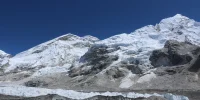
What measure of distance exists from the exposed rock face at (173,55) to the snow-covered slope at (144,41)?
157 inches

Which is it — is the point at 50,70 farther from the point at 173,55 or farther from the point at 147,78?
the point at 173,55

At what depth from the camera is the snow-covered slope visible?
146 metres

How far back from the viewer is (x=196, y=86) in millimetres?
102562

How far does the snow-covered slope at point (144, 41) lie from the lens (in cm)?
14600

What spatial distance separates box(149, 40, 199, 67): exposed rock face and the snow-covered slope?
13.1ft

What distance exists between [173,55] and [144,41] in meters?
35.4

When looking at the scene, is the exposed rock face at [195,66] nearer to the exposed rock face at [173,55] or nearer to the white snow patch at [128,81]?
the exposed rock face at [173,55]

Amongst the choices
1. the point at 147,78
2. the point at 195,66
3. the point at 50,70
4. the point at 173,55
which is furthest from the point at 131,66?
the point at 50,70

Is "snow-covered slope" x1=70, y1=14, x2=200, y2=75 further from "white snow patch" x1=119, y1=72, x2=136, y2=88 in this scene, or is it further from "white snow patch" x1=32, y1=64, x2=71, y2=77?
"white snow patch" x1=32, y1=64, x2=71, y2=77

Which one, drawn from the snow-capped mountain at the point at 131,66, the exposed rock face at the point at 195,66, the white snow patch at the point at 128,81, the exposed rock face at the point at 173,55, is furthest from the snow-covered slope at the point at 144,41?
the exposed rock face at the point at 195,66

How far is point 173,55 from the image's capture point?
135m

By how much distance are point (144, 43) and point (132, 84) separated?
51058mm

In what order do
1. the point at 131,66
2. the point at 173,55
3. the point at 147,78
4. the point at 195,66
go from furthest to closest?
the point at 131,66 → the point at 173,55 → the point at 147,78 → the point at 195,66

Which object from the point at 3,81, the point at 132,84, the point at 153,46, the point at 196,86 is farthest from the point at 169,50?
the point at 3,81
